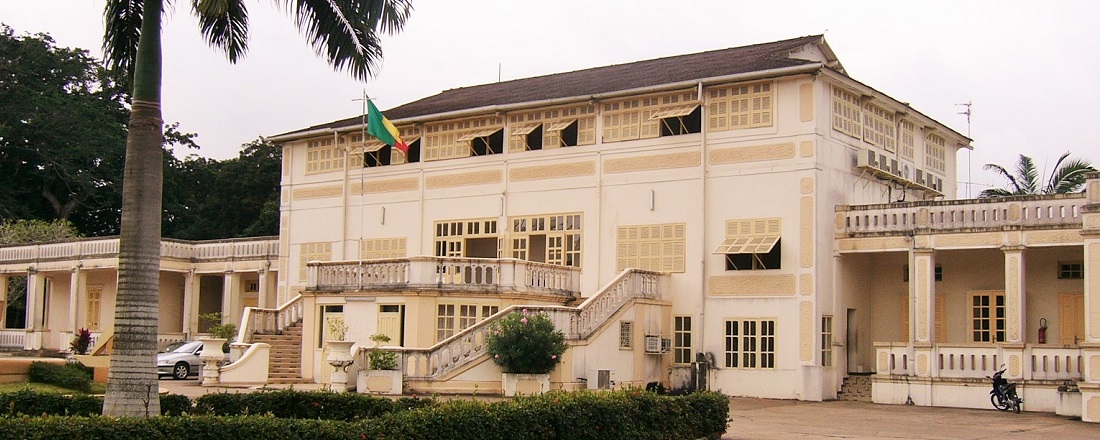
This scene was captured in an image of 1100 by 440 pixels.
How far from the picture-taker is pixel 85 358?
27812mm

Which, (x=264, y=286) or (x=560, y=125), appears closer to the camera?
(x=560, y=125)

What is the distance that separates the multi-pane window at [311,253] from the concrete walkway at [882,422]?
937 cm

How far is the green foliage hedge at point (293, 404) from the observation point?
15758 mm

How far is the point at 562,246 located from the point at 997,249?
33.9ft

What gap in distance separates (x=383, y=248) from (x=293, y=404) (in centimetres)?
1860

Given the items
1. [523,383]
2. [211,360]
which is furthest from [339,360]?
[211,360]

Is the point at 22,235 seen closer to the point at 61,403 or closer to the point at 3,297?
the point at 3,297

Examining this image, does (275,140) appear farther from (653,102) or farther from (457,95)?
(653,102)

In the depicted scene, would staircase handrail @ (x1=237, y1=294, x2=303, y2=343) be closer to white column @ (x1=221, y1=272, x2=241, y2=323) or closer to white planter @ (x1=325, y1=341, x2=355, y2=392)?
white planter @ (x1=325, y1=341, x2=355, y2=392)

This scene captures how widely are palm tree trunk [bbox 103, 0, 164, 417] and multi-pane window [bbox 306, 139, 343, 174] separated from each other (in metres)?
22.1

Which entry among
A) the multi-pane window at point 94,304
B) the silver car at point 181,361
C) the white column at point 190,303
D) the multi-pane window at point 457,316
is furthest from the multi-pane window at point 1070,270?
the multi-pane window at point 94,304

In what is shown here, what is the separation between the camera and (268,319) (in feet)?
101

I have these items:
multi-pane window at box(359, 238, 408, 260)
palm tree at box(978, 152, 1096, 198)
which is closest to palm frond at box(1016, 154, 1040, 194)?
palm tree at box(978, 152, 1096, 198)

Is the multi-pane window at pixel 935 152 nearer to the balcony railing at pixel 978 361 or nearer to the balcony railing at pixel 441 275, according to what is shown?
the balcony railing at pixel 978 361
